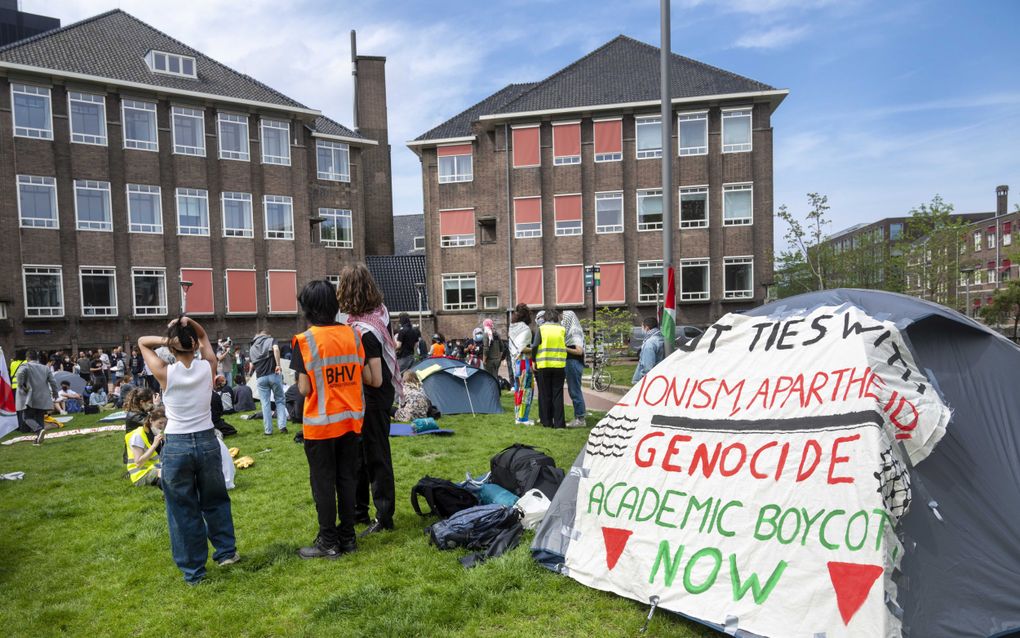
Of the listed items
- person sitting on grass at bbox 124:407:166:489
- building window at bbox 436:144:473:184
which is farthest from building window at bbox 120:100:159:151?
person sitting on grass at bbox 124:407:166:489

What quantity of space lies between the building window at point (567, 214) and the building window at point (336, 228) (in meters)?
11.3

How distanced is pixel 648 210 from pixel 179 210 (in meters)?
22.6

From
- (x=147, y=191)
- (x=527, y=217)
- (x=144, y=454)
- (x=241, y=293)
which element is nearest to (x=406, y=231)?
(x=527, y=217)

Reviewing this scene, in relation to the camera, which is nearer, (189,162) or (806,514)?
(806,514)

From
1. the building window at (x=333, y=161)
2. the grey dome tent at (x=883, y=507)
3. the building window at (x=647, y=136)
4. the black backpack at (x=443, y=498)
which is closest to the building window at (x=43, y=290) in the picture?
the building window at (x=333, y=161)

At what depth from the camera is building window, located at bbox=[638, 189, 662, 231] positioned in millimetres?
31750

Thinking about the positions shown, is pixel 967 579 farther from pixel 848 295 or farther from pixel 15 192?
pixel 15 192

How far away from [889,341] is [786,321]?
2.03 ft

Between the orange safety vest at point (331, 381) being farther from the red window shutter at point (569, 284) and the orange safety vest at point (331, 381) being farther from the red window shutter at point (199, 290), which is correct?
the red window shutter at point (569, 284)

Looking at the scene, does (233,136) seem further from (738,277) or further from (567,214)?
(738,277)

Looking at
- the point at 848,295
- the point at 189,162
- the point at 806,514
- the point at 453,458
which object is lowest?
the point at 453,458

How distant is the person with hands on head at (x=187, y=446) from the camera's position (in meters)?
4.33

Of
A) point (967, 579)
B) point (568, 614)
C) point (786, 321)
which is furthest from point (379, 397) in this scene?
point (967, 579)

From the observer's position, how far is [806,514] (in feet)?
10.7
